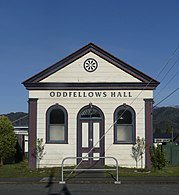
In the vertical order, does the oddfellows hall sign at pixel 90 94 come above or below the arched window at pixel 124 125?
above

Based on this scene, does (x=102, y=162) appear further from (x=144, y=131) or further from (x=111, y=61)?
(x=111, y=61)

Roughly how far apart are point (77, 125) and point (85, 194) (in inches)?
338

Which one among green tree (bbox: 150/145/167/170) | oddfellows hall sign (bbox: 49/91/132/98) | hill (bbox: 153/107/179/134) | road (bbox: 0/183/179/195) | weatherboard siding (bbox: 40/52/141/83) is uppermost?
hill (bbox: 153/107/179/134)

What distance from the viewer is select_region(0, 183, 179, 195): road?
12.5 m

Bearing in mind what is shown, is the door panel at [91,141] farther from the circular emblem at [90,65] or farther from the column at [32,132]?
the circular emblem at [90,65]

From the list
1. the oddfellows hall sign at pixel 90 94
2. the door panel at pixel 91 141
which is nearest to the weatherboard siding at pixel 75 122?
the oddfellows hall sign at pixel 90 94

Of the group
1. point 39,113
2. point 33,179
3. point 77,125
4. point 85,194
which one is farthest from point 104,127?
point 85,194

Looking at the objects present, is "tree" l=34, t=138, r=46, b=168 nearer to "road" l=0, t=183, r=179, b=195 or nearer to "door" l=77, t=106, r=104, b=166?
"door" l=77, t=106, r=104, b=166

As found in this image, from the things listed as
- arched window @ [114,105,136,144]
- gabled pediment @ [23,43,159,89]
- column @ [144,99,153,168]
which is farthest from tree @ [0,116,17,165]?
column @ [144,99,153,168]

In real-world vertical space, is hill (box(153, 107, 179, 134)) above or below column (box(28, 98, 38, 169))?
above

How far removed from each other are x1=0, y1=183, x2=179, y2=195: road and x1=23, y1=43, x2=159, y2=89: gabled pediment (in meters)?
7.30

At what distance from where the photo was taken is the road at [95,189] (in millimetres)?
12531

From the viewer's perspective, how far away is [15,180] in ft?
51.5

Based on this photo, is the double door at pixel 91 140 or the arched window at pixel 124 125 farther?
the arched window at pixel 124 125
